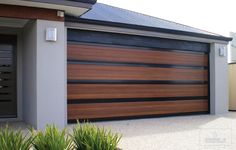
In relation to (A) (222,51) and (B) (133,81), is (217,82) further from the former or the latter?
(B) (133,81)

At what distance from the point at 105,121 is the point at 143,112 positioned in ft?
4.69

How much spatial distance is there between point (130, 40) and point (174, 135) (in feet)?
12.0

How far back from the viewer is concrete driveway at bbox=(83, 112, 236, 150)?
5203 millimetres

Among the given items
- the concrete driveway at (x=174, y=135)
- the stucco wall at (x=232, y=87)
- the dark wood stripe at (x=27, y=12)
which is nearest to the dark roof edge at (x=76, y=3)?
the dark wood stripe at (x=27, y=12)

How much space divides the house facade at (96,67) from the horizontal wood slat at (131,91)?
0.03 metres

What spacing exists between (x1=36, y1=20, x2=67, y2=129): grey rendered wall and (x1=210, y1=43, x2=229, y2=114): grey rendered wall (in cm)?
612

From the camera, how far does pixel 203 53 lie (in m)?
10.5

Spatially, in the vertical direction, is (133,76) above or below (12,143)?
above

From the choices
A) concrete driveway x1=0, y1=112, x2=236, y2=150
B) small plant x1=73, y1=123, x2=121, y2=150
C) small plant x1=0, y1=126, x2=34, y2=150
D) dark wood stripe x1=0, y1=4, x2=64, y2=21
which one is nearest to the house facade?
dark wood stripe x1=0, y1=4, x2=64, y2=21

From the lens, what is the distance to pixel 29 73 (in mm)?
7414

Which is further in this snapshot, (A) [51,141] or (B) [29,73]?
(B) [29,73]

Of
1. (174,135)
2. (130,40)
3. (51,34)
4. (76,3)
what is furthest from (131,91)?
(76,3)

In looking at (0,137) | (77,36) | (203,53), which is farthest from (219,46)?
(0,137)

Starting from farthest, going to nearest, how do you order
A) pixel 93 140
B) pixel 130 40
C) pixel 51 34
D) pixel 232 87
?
pixel 232 87
pixel 130 40
pixel 51 34
pixel 93 140
